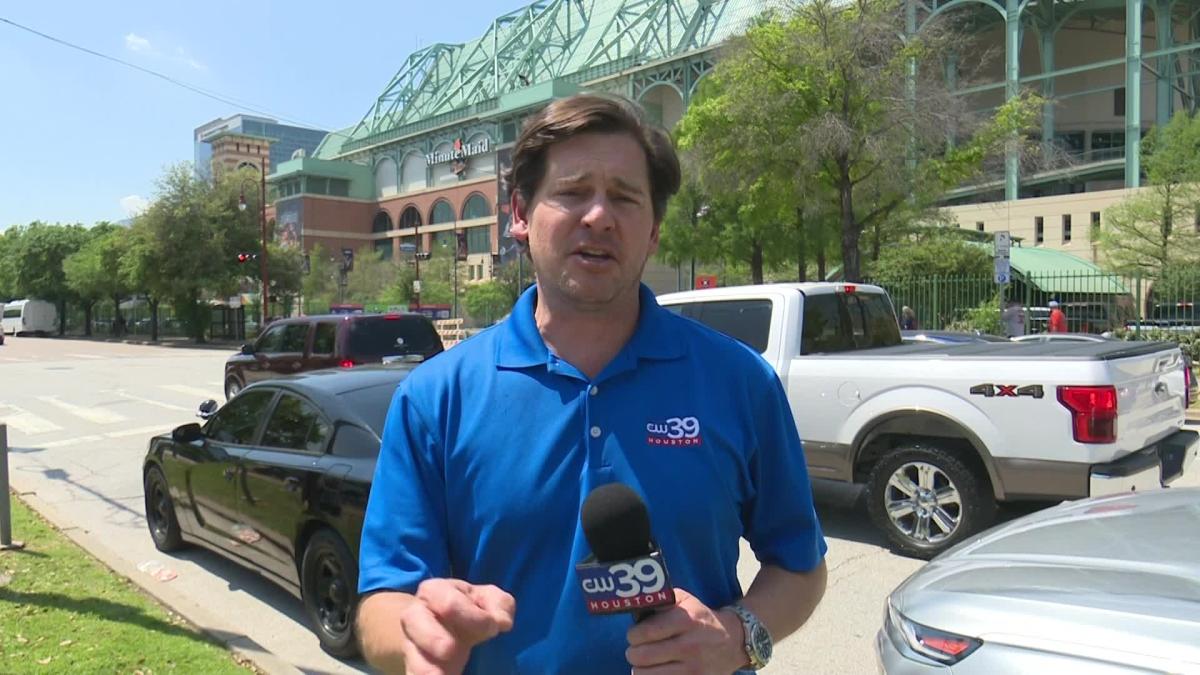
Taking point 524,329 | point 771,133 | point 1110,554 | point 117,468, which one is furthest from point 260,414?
point 771,133

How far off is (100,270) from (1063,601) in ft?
215

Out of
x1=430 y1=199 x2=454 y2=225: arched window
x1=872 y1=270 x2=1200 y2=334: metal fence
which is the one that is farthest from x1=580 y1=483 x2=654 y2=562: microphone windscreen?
x1=430 y1=199 x2=454 y2=225: arched window

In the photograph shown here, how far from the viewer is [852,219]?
61.6 ft

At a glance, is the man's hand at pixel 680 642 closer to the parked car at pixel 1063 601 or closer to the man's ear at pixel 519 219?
the man's ear at pixel 519 219

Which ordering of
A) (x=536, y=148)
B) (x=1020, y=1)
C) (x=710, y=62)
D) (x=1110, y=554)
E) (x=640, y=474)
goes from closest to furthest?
(x=640, y=474) < (x=536, y=148) < (x=1110, y=554) < (x=1020, y=1) < (x=710, y=62)

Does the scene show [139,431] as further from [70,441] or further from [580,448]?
[580,448]

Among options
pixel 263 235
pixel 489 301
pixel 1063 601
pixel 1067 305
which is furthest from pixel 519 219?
pixel 489 301

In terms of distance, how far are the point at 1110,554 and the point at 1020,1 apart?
57.4 meters

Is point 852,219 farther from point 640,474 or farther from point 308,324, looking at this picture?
point 640,474

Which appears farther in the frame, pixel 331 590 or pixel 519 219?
pixel 331 590

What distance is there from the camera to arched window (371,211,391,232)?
102 m

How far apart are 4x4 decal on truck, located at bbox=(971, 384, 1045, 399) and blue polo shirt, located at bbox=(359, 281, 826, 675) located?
4.52 m

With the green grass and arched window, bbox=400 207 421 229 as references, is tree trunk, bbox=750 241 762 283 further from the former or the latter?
arched window, bbox=400 207 421 229

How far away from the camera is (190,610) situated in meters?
5.22
